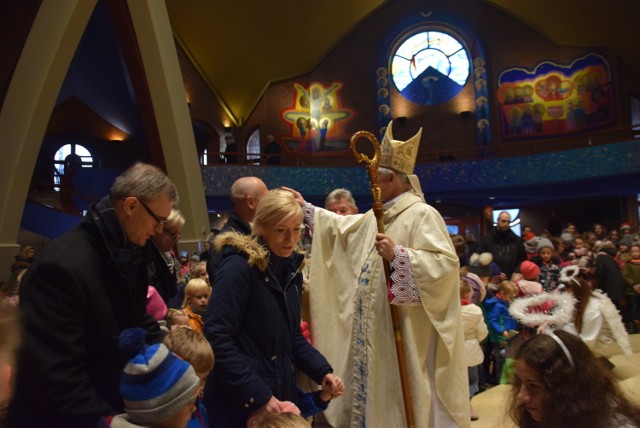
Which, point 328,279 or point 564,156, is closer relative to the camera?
point 328,279

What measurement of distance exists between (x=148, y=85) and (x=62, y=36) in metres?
1.44

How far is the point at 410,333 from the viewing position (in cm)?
328

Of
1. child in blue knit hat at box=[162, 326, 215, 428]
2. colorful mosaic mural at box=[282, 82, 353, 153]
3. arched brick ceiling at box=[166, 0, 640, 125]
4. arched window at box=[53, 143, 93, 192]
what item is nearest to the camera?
child in blue knit hat at box=[162, 326, 215, 428]

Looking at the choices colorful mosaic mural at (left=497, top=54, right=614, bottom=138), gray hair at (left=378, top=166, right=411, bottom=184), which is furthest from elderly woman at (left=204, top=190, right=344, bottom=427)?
colorful mosaic mural at (left=497, top=54, right=614, bottom=138)

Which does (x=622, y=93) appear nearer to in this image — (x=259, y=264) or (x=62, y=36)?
(x=62, y=36)

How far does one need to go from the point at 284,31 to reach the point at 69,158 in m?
7.91

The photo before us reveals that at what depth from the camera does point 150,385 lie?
1.46 meters

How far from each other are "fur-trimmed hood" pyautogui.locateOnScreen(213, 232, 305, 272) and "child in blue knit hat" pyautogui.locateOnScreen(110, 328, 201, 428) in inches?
26.5

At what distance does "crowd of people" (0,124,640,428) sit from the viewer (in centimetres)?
152

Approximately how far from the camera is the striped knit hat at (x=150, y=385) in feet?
4.73

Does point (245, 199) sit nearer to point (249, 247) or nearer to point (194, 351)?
point (249, 247)

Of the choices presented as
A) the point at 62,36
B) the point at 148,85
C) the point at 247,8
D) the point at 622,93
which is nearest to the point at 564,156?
the point at 622,93

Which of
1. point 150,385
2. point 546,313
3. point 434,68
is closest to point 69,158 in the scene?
point 434,68

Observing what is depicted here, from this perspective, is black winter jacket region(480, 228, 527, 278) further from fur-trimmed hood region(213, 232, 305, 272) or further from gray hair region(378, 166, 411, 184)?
fur-trimmed hood region(213, 232, 305, 272)
